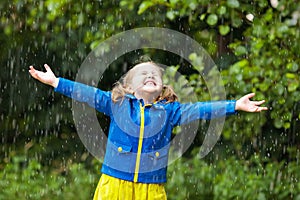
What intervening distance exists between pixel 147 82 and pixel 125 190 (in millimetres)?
644

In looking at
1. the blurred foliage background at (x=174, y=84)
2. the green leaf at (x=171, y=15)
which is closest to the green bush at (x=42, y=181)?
the blurred foliage background at (x=174, y=84)

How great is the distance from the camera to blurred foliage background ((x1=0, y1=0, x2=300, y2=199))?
19.3 ft

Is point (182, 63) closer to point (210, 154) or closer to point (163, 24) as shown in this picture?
point (163, 24)

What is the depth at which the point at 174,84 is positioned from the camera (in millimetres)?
6375

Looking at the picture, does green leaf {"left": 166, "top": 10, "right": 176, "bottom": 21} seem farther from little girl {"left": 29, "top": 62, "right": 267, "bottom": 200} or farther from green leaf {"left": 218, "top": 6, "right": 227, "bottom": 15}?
little girl {"left": 29, "top": 62, "right": 267, "bottom": 200}

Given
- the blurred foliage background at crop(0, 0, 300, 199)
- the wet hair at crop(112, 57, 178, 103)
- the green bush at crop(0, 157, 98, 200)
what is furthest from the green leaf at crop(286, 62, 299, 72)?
the green bush at crop(0, 157, 98, 200)

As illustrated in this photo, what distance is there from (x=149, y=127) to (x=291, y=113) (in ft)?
7.15

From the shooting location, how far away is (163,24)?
275 inches

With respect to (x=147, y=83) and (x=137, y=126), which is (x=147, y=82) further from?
(x=137, y=126)

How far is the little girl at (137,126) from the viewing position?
14.0 ft

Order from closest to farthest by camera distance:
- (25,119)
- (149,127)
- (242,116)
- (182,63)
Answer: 1. (149,127)
2. (242,116)
3. (182,63)
4. (25,119)

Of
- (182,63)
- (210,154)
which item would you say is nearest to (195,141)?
(210,154)

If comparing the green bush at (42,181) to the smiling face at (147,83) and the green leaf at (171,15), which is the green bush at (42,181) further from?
the smiling face at (147,83)

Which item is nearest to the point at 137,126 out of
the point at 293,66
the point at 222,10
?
the point at 222,10
